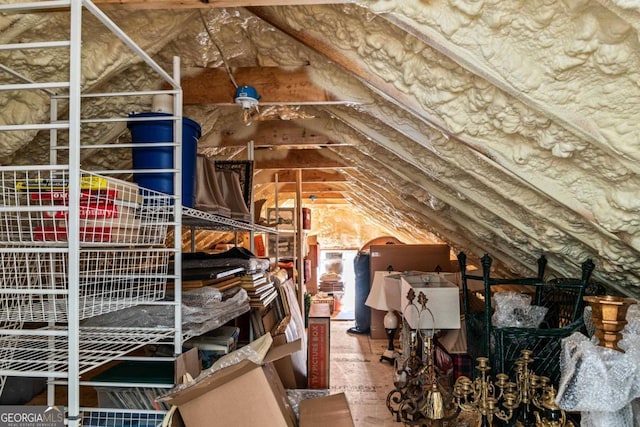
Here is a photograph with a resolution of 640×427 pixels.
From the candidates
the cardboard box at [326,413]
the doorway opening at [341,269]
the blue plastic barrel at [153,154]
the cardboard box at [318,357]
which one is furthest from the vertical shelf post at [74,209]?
the doorway opening at [341,269]

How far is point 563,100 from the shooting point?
3.81 ft

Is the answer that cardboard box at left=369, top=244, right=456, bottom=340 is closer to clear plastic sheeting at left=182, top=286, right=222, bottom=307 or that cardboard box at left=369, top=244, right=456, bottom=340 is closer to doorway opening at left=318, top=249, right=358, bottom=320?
doorway opening at left=318, top=249, right=358, bottom=320

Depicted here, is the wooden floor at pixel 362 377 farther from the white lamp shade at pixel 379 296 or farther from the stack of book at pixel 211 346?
the stack of book at pixel 211 346

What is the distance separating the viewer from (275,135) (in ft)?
11.4

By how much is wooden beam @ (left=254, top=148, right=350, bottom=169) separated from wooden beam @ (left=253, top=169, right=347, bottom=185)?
936 millimetres

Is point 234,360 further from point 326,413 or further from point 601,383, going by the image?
point 601,383

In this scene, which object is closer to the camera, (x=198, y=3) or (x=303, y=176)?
(x=198, y=3)

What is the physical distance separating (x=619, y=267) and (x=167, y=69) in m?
2.27

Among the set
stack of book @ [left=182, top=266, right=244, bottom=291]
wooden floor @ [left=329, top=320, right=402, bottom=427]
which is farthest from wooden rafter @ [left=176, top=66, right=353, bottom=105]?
wooden floor @ [left=329, top=320, right=402, bottom=427]

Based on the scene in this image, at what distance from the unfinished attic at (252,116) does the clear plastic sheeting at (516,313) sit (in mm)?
109

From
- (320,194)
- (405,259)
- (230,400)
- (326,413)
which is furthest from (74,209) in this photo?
(320,194)

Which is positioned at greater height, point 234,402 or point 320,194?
point 320,194

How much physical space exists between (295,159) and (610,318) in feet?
11.6

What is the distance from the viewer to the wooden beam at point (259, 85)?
2.12 metres
